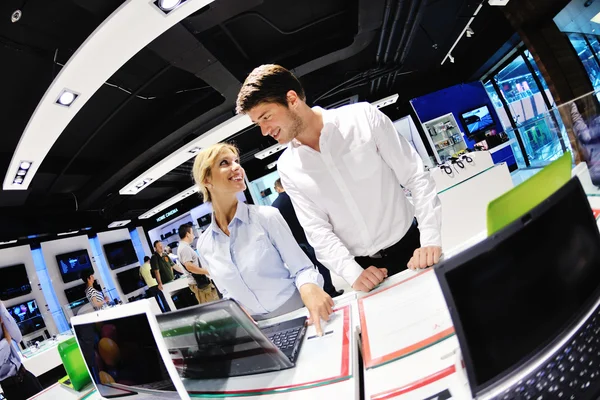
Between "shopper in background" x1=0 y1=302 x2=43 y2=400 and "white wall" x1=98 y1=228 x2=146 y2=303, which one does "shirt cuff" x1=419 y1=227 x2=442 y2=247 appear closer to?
"shopper in background" x1=0 y1=302 x2=43 y2=400

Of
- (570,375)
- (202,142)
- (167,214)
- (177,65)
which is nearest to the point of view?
(570,375)

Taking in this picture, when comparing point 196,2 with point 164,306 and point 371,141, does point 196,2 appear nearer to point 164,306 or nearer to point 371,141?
point 371,141

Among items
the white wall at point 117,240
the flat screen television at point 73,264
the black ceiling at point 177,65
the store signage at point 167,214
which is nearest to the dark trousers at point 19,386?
the black ceiling at point 177,65

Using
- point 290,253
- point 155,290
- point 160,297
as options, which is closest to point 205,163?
point 290,253

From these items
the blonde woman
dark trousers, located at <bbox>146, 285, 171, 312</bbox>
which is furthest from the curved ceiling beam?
dark trousers, located at <bbox>146, 285, 171, 312</bbox>

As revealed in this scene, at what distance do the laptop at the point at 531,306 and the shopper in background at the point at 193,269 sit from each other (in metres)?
5.06

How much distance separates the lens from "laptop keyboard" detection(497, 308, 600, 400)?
462 millimetres

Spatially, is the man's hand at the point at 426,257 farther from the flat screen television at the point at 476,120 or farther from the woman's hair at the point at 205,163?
the flat screen television at the point at 476,120

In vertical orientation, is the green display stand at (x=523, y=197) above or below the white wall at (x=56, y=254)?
below

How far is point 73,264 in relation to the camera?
8.02 metres

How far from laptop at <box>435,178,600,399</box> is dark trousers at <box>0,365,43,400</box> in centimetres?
429

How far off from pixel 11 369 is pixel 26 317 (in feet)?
15.5

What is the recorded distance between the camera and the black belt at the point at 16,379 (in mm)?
2926

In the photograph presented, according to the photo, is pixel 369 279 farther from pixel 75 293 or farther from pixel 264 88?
pixel 75 293
